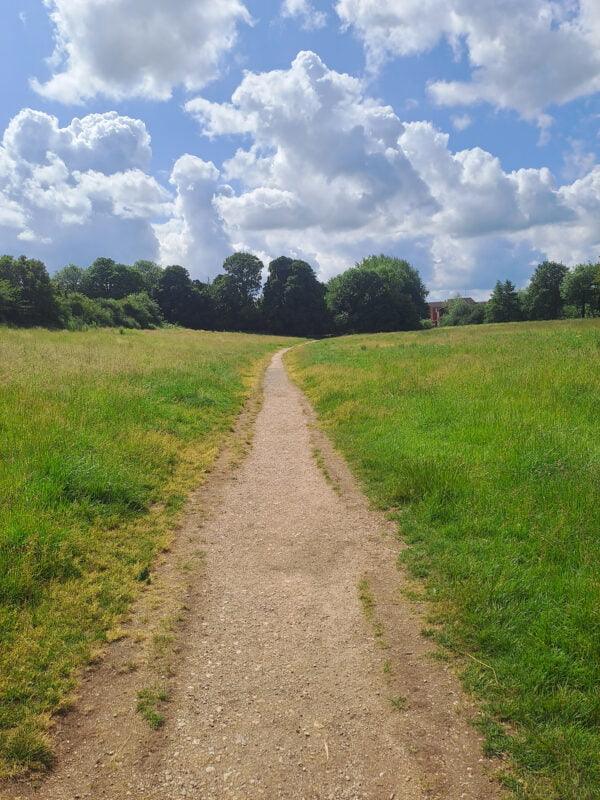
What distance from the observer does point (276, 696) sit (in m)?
3.62

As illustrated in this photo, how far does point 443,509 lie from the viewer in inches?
255

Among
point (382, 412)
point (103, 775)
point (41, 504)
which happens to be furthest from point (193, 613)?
point (382, 412)

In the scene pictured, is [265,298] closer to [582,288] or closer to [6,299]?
[6,299]

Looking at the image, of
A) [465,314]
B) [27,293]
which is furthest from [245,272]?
[465,314]

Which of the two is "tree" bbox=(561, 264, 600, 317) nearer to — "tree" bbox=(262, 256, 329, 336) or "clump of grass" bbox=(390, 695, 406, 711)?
"tree" bbox=(262, 256, 329, 336)

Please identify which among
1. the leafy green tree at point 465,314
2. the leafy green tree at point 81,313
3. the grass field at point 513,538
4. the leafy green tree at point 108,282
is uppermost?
the leafy green tree at point 108,282

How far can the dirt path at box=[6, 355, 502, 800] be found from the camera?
2951 millimetres

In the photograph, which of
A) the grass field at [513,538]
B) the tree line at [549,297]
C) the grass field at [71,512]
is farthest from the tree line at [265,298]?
the grass field at [513,538]

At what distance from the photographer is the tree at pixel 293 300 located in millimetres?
81688

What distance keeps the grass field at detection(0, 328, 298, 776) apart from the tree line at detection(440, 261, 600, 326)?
84097mm

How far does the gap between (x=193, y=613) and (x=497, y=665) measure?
2818 millimetres

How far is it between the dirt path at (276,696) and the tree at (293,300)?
7758 cm

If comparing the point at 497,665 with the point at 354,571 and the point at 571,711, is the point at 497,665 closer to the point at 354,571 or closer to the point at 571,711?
the point at 571,711

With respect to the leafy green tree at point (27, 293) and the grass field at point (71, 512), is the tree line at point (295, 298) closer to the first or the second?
the leafy green tree at point (27, 293)
